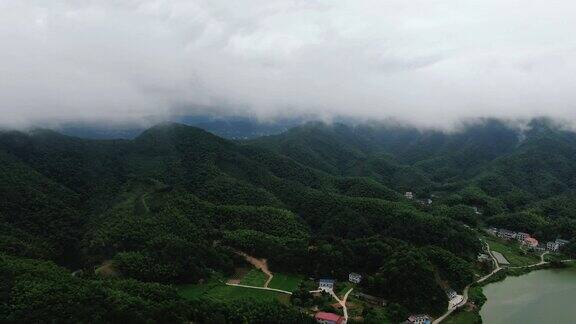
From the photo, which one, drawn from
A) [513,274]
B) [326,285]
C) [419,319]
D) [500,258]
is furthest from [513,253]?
[326,285]

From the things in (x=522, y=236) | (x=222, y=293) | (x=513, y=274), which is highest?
(x=222, y=293)

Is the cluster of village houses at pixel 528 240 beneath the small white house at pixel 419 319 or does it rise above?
beneath

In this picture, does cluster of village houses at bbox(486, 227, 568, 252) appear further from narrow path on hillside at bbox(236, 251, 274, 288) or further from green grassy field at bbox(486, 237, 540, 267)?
narrow path on hillside at bbox(236, 251, 274, 288)

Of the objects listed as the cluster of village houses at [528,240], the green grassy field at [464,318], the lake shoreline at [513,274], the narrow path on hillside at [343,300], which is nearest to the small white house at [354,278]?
the narrow path on hillside at [343,300]

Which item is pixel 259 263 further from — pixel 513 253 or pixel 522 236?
pixel 522 236

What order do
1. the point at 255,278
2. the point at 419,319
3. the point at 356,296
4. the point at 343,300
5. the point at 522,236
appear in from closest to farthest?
the point at 419,319 < the point at 343,300 < the point at 356,296 < the point at 255,278 < the point at 522,236

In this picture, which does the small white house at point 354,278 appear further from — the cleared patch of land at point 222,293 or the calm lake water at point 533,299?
the calm lake water at point 533,299
